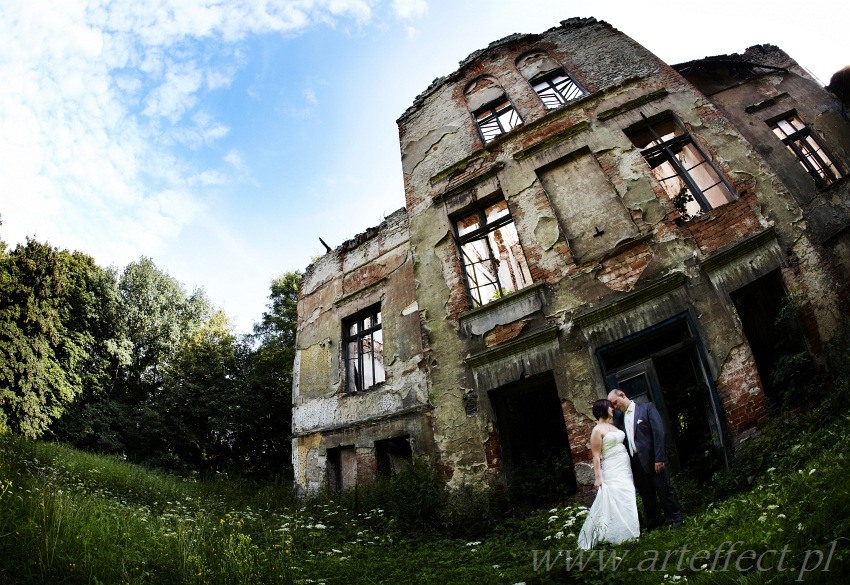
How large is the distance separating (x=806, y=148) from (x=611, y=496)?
32.2 feet

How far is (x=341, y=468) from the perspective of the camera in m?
8.87

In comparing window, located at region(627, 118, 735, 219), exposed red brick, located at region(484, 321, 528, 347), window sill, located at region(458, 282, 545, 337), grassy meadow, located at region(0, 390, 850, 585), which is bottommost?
grassy meadow, located at region(0, 390, 850, 585)

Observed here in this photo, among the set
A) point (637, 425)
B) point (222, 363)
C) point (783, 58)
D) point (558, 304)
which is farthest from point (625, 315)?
point (222, 363)

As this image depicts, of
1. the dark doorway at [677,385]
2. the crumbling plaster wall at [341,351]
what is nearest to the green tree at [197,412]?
the crumbling plaster wall at [341,351]

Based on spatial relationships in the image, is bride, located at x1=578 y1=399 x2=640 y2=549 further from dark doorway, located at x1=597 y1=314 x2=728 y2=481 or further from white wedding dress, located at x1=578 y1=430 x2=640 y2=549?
dark doorway, located at x1=597 y1=314 x2=728 y2=481

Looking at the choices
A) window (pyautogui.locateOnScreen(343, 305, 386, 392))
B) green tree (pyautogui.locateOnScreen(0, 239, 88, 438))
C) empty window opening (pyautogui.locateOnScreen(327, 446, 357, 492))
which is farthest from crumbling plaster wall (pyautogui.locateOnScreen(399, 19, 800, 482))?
green tree (pyautogui.locateOnScreen(0, 239, 88, 438))

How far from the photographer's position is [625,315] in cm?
605

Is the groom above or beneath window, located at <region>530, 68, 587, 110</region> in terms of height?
beneath

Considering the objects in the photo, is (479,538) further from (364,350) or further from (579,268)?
(364,350)

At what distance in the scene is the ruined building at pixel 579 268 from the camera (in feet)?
18.7

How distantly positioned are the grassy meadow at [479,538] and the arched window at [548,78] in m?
7.96

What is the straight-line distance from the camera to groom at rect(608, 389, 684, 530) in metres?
3.86

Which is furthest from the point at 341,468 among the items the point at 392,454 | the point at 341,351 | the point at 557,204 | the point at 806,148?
the point at 806,148

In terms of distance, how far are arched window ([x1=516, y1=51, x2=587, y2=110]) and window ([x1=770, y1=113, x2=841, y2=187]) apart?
4.67 m
